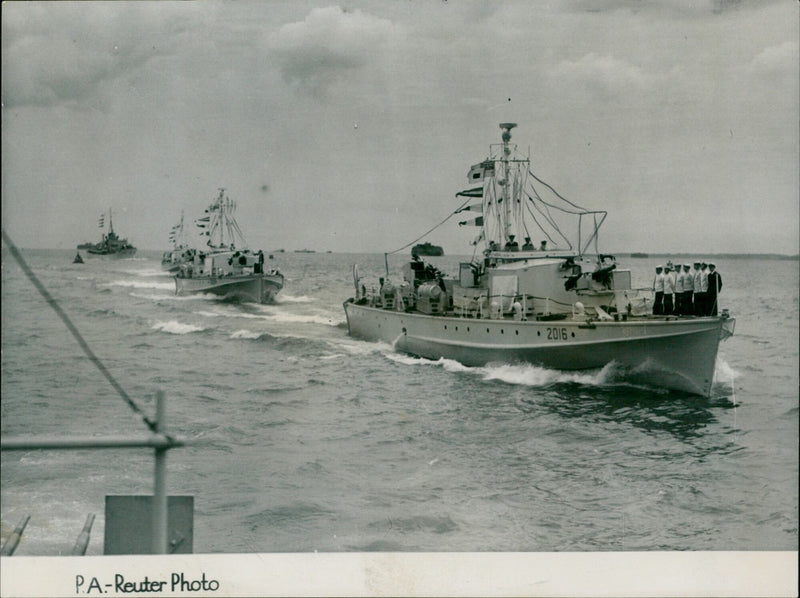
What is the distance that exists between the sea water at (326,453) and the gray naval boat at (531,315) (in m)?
1.90

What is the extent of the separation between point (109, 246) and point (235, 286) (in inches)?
168

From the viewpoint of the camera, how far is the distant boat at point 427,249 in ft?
37.2

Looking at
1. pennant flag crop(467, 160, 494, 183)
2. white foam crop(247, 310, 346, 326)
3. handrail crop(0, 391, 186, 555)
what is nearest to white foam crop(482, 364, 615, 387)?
white foam crop(247, 310, 346, 326)

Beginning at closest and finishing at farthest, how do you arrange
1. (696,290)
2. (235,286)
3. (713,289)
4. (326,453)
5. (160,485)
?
(160,485), (326,453), (713,289), (696,290), (235,286)

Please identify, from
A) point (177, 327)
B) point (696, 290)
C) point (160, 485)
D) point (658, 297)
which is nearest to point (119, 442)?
point (160, 485)

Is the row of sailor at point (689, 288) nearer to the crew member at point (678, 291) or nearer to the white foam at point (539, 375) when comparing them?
the crew member at point (678, 291)

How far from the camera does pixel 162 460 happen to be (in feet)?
14.0

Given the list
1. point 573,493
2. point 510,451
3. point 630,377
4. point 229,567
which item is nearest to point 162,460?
point 229,567

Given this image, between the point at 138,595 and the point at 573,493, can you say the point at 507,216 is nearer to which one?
the point at 573,493

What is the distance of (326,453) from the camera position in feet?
28.5

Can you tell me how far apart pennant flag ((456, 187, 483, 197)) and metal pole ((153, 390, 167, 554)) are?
7.02 m

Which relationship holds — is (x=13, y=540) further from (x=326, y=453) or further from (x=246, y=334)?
(x=246, y=334)

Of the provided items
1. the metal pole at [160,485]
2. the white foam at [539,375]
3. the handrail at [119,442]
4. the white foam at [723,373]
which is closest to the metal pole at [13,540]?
the metal pole at [160,485]

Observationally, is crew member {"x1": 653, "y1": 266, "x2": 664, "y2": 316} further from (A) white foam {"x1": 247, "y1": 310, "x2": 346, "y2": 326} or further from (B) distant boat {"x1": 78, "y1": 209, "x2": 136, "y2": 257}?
(B) distant boat {"x1": 78, "y1": 209, "x2": 136, "y2": 257}
